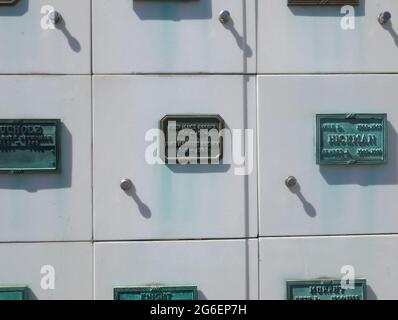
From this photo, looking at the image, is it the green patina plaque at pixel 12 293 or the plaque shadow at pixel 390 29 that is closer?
the green patina plaque at pixel 12 293

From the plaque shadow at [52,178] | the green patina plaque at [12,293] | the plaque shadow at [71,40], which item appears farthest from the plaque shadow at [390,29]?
the green patina plaque at [12,293]

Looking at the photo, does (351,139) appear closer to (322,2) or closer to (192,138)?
(322,2)

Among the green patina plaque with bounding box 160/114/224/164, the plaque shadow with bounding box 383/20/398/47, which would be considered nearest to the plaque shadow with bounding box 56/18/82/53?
the green patina plaque with bounding box 160/114/224/164

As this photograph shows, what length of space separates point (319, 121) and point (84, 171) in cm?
125

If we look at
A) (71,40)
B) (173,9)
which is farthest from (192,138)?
(71,40)

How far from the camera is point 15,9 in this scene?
2682 mm

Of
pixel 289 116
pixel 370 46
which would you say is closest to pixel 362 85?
pixel 370 46

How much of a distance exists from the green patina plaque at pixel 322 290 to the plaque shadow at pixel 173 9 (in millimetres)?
1482

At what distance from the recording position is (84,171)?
2.71 metres

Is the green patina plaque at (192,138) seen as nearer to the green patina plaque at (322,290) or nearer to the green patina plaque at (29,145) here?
the green patina plaque at (29,145)

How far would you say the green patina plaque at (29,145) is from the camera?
268 cm

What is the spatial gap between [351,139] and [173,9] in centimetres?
115

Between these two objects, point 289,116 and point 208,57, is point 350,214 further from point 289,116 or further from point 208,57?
point 208,57

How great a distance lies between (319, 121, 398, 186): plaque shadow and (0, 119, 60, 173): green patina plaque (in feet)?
4.59
